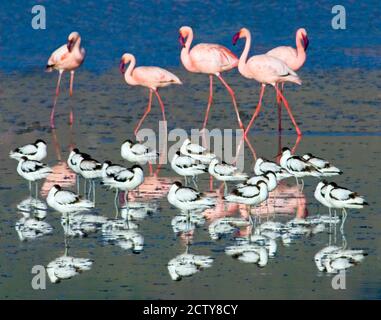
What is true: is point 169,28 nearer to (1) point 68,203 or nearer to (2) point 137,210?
(2) point 137,210

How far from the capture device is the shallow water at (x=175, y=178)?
37.4 feet

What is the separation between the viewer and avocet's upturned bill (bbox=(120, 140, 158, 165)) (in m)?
16.9

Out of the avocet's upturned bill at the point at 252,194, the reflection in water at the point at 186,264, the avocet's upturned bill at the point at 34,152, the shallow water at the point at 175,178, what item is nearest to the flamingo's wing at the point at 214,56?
the shallow water at the point at 175,178

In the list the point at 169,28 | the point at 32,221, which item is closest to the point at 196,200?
the point at 32,221

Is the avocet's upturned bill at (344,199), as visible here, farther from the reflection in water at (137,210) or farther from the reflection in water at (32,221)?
the reflection in water at (32,221)

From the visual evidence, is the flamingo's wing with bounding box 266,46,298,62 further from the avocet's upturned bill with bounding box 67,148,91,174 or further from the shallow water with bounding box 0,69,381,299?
the avocet's upturned bill with bounding box 67,148,91,174

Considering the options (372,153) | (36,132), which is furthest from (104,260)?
(36,132)

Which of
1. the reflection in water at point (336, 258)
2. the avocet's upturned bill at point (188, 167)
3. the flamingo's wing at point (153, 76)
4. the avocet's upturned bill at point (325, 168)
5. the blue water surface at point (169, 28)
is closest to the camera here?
the reflection in water at point (336, 258)

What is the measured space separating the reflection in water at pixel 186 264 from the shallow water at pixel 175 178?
91 millimetres

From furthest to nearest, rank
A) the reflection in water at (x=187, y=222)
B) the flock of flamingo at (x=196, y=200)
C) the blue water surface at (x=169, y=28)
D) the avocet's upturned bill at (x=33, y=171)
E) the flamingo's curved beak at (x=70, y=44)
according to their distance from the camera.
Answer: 1. the blue water surface at (x=169, y=28)
2. the flamingo's curved beak at (x=70, y=44)
3. the avocet's upturned bill at (x=33, y=171)
4. the reflection in water at (x=187, y=222)
5. the flock of flamingo at (x=196, y=200)

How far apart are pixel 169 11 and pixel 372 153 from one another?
15.0 m

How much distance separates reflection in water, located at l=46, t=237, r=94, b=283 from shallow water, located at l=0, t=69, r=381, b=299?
0.10 metres

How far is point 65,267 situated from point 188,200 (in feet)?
6.95

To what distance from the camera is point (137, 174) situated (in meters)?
14.6
